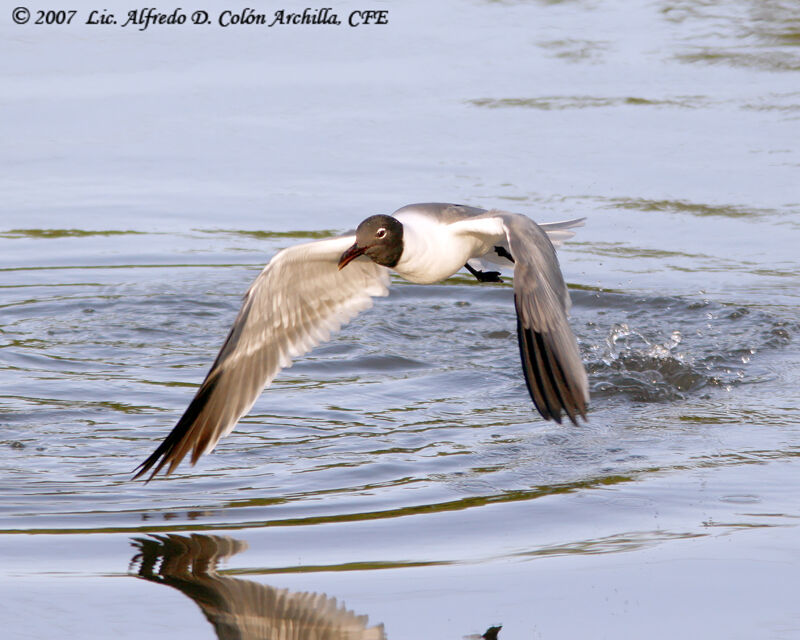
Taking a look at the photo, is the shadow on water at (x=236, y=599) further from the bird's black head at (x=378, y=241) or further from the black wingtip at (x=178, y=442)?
the bird's black head at (x=378, y=241)

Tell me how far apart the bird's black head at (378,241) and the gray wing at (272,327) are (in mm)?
195

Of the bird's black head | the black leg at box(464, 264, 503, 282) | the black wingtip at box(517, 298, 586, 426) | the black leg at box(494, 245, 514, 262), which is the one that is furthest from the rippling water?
the bird's black head

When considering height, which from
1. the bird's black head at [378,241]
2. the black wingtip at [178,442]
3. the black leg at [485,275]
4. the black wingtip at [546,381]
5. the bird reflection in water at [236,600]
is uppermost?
the bird's black head at [378,241]

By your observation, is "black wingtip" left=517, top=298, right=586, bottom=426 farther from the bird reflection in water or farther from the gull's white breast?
the bird reflection in water

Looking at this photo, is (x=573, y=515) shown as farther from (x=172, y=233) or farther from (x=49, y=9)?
(x=49, y=9)

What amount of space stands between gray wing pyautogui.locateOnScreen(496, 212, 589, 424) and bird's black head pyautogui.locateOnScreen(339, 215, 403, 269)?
55cm

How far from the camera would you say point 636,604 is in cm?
448

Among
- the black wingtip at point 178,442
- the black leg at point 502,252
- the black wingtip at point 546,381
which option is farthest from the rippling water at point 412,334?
the black leg at point 502,252

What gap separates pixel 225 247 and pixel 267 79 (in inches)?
115

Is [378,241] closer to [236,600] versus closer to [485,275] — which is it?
[485,275]

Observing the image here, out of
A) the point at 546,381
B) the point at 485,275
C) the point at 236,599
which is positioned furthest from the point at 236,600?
the point at 485,275

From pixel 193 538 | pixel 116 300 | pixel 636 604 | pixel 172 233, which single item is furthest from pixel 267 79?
pixel 636 604

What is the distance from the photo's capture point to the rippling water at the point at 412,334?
15.4ft

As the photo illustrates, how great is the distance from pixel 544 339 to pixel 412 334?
2.99 meters
